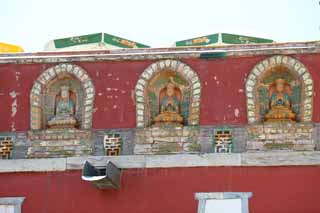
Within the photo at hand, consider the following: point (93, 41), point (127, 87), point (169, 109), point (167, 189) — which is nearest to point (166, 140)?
point (169, 109)

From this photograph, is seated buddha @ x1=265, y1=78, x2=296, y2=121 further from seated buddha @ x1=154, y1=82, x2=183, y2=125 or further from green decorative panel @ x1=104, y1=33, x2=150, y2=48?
green decorative panel @ x1=104, y1=33, x2=150, y2=48

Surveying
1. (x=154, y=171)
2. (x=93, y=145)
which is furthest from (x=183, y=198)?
(x=93, y=145)

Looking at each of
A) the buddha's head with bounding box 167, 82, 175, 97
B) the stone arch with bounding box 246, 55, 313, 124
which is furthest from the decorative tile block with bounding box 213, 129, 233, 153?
the buddha's head with bounding box 167, 82, 175, 97

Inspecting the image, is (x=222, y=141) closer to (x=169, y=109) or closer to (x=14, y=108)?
(x=169, y=109)

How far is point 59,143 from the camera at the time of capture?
1209 centimetres

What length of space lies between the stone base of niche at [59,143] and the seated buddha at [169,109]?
1135mm

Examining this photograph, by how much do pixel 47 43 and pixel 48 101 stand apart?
4293 millimetres

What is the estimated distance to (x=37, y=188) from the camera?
1190cm

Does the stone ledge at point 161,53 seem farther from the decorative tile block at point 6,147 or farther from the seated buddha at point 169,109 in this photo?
the decorative tile block at point 6,147

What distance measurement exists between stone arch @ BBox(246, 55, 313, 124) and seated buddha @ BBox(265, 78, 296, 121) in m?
0.19

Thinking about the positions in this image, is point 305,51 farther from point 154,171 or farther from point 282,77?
point 154,171

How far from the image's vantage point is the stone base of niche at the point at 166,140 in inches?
464

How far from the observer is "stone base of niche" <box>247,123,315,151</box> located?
11.6 metres

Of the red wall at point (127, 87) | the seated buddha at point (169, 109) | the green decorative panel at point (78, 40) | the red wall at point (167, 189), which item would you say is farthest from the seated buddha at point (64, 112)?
the green decorative panel at point (78, 40)
